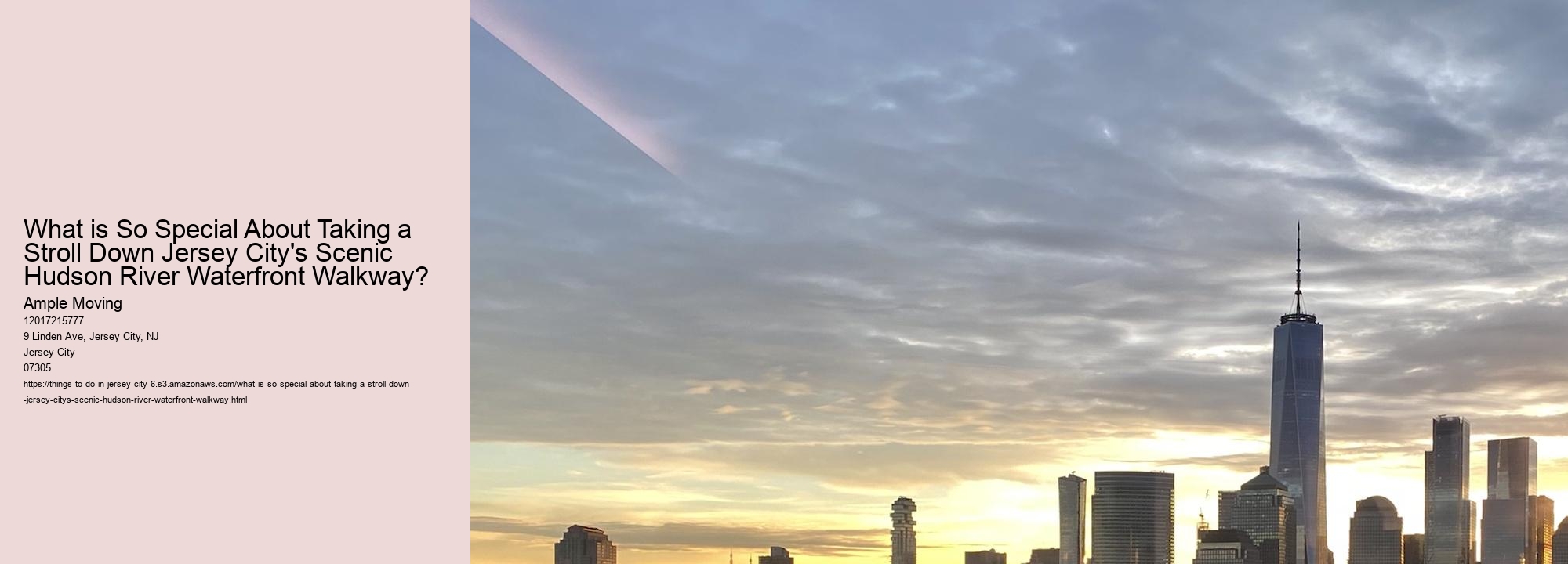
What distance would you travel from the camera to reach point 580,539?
467 ft

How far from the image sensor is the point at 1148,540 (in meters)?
194
